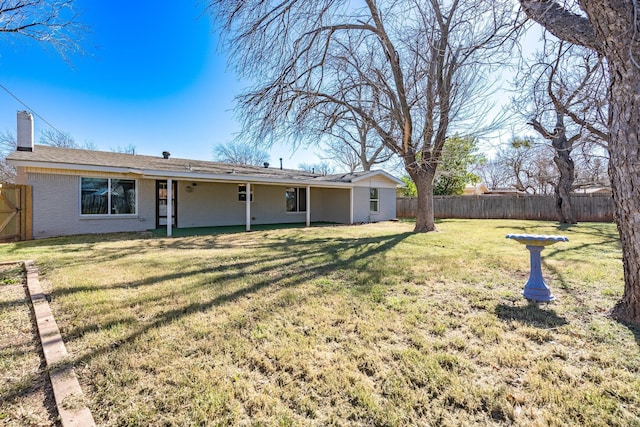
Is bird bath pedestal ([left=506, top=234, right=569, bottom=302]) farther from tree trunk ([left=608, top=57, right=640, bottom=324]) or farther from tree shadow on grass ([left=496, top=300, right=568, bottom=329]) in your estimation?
tree trunk ([left=608, top=57, right=640, bottom=324])

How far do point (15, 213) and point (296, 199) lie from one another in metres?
10.7

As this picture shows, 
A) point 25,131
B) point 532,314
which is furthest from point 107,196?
point 532,314

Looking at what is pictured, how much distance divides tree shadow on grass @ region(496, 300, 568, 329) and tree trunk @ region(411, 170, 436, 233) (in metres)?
7.57

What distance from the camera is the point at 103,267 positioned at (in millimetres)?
5648

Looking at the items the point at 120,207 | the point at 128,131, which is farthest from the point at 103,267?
the point at 128,131

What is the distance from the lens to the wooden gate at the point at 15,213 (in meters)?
8.49

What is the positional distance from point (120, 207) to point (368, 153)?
64.8ft

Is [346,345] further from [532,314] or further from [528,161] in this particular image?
[528,161]

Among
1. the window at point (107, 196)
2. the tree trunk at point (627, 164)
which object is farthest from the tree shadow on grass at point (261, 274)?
the window at point (107, 196)

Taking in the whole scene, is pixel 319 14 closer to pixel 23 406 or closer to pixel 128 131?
pixel 23 406

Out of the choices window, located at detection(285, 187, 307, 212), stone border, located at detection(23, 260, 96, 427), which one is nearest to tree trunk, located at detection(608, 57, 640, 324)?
stone border, located at detection(23, 260, 96, 427)

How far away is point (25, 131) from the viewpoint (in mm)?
10109

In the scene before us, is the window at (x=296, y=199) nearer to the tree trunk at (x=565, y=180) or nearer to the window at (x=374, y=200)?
the window at (x=374, y=200)

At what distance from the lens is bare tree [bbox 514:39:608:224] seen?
→ 19.2ft
